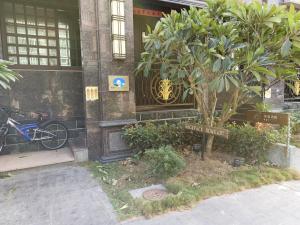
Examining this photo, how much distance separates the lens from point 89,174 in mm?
4430

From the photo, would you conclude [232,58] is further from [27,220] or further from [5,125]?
[5,125]

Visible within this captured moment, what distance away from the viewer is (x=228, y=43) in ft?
12.4

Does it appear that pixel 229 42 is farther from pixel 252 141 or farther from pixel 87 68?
pixel 87 68

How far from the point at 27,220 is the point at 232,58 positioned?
4.04m

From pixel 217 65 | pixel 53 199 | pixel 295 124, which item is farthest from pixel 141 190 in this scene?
pixel 295 124

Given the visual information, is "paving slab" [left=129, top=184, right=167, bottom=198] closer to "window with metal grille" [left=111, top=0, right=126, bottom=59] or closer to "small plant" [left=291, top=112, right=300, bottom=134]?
"window with metal grille" [left=111, top=0, right=126, bottom=59]

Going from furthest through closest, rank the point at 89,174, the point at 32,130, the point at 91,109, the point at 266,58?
the point at 32,130, the point at 91,109, the point at 89,174, the point at 266,58

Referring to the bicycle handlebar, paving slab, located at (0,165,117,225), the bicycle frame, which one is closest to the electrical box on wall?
paving slab, located at (0,165,117,225)

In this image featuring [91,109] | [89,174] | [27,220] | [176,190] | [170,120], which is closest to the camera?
[27,220]

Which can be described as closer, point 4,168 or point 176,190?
point 176,190

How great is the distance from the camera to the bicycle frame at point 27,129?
17.5 feet

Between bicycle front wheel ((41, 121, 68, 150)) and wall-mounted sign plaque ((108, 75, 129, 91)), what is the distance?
2.02m

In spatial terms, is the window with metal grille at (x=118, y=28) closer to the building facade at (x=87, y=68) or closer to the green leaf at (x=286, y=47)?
the building facade at (x=87, y=68)

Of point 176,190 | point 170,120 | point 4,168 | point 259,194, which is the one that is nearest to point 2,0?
point 4,168
